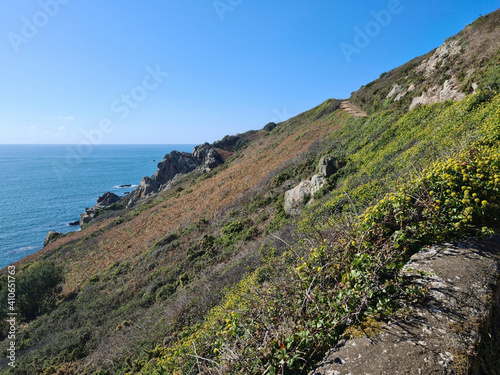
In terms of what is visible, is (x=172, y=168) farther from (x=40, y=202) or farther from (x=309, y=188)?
(x=309, y=188)

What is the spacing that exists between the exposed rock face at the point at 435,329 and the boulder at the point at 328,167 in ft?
42.0

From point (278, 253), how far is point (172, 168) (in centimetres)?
5889

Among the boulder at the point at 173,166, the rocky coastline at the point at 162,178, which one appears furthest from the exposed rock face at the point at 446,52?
the boulder at the point at 173,166

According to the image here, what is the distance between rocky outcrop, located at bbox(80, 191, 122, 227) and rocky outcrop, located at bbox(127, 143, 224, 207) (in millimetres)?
4179

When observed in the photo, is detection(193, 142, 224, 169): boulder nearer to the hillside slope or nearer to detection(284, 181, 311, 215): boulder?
the hillside slope

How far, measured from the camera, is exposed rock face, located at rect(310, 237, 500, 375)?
6.93 feet

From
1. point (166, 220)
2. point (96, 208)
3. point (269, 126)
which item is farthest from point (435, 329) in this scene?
point (269, 126)

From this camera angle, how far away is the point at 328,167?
15.7 metres

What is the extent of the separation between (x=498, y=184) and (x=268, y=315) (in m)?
3.74

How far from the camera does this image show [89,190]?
83562 millimetres

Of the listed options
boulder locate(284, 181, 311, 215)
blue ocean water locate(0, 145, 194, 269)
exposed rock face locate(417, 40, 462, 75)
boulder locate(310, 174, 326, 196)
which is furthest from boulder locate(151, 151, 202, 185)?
exposed rock face locate(417, 40, 462, 75)

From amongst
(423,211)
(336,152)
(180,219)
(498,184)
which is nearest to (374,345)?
(423,211)

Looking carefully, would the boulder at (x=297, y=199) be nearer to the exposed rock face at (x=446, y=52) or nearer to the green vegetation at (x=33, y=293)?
the exposed rock face at (x=446, y=52)

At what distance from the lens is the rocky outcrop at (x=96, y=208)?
49.5 metres
